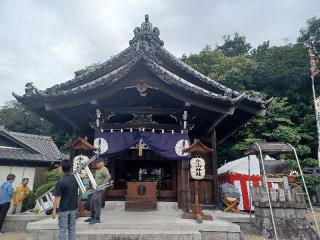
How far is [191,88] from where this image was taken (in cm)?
870

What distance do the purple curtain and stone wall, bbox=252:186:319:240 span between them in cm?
319

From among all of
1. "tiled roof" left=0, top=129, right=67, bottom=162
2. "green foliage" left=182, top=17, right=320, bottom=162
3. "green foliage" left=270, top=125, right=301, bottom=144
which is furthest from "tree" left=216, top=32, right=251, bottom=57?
"tiled roof" left=0, top=129, right=67, bottom=162

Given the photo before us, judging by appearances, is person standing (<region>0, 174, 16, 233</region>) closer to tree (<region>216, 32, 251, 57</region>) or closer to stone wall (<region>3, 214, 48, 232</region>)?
stone wall (<region>3, 214, 48, 232</region>)

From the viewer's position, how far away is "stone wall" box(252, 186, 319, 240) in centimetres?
795

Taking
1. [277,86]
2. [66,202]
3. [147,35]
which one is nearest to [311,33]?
[277,86]

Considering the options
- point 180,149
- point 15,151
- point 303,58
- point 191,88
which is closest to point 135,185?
point 180,149

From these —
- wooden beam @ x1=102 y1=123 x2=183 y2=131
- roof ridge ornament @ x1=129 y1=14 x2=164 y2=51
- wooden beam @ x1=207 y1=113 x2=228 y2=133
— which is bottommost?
wooden beam @ x1=102 y1=123 x2=183 y2=131

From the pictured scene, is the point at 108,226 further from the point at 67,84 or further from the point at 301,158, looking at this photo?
the point at 301,158

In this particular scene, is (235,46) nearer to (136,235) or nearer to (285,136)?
(285,136)

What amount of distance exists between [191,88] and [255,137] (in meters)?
16.9

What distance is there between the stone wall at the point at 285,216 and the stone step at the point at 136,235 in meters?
3.09

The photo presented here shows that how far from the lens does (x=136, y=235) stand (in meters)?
6.19

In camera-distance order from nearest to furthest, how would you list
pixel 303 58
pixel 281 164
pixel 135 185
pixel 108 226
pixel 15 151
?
pixel 108 226 < pixel 281 164 < pixel 135 185 < pixel 15 151 < pixel 303 58

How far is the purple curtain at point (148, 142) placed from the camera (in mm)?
9172
